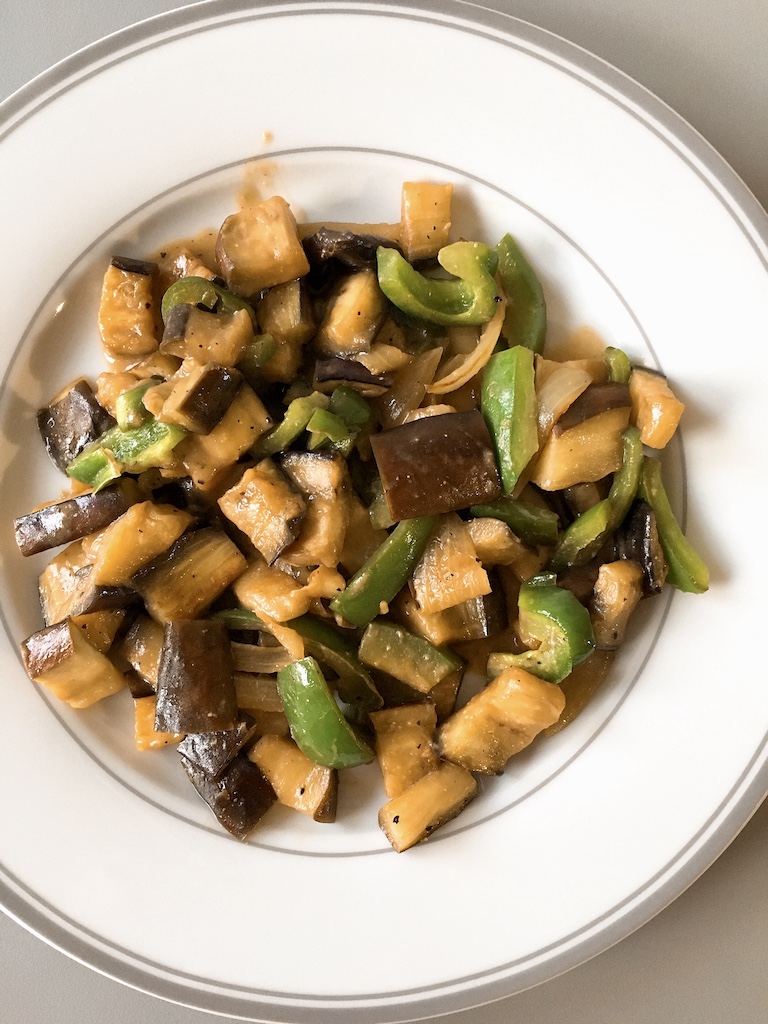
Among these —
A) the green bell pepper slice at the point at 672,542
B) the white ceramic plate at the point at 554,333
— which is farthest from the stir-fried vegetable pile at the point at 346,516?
the white ceramic plate at the point at 554,333

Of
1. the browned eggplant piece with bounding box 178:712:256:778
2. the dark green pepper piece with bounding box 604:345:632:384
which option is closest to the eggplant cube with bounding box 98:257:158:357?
the browned eggplant piece with bounding box 178:712:256:778

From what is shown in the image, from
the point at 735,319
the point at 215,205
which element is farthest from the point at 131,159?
the point at 735,319

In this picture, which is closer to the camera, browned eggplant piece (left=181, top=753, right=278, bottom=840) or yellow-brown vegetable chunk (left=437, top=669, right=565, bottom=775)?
yellow-brown vegetable chunk (left=437, top=669, right=565, bottom=775)

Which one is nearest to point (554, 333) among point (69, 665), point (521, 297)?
point (521, 297)

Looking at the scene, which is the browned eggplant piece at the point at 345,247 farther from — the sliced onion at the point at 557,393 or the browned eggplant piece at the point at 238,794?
the browned eggplant piece at the point at 238,794

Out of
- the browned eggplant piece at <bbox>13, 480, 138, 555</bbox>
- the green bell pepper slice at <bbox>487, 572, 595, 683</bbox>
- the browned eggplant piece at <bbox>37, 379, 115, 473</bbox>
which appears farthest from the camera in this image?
the browned eggplant piece at <bbox>37, 379, 115, 473</bbox>

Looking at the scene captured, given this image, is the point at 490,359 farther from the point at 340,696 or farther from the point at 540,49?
the point at 340,696

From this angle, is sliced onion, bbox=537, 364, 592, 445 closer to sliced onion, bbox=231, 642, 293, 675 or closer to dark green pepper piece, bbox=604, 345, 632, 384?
dark green pepper piece, bbox=604, 345, 632, 384

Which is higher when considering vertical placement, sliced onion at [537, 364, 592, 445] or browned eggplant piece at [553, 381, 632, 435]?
sliced onion at [537, 364, 592, 445]
